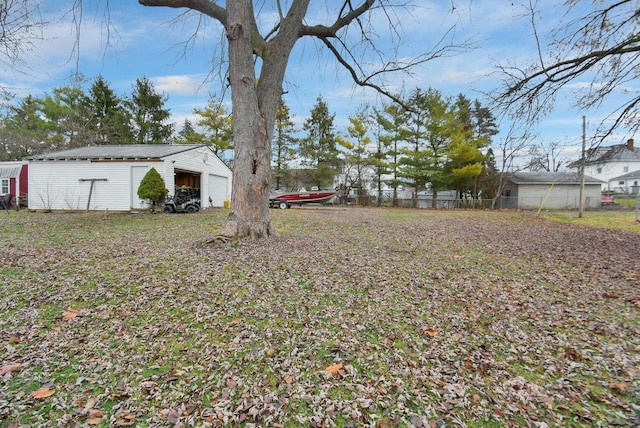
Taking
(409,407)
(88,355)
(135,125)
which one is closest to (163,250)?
(88,355)

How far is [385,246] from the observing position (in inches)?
264

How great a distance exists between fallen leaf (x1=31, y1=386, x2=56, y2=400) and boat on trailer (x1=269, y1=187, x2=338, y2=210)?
18315 millimetres

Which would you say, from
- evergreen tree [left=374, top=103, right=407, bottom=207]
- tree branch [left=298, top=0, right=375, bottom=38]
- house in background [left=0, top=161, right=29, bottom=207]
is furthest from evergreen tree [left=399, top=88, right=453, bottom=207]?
house in background [left=0, top=161, right=29, bottom=207]

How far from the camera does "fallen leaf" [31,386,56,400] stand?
1.94m

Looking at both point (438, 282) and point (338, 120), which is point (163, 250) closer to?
point (438, 282)

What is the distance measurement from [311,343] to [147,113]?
98.8ft

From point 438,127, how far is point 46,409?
1045 inches

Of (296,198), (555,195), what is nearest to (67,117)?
(296,198)

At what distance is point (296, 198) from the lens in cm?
2128

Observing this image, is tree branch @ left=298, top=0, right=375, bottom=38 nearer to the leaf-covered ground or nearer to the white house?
the leaf-covered ground

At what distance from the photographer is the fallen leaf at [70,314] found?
9.86ft

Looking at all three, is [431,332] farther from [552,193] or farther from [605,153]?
[552,193]

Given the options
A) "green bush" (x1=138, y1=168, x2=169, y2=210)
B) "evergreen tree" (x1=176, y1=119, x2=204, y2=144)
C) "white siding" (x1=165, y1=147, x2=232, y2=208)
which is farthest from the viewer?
"evergreen tree" (x1=176, y1=119, x2=204, y2=144)

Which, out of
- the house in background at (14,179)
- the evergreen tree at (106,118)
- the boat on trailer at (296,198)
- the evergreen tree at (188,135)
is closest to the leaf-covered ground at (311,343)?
the boat on trailer at (296,198)
